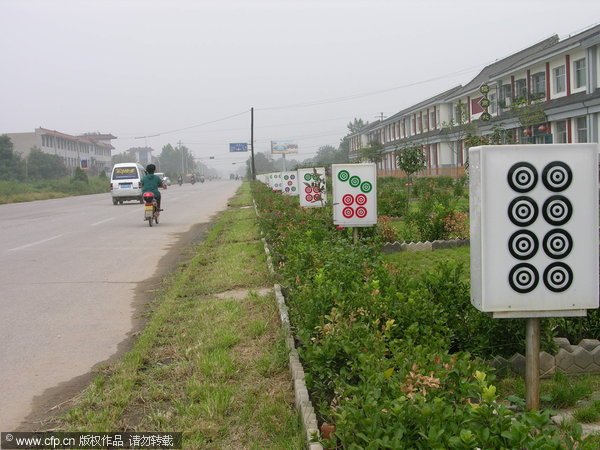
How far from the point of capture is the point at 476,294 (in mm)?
3510

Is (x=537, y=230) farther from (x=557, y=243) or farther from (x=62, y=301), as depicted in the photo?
(x=62, y=301)

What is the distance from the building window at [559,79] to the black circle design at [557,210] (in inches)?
1205

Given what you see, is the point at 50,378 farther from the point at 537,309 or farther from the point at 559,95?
the point at 559,95

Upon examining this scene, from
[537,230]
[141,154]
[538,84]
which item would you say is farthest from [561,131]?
[141,154]

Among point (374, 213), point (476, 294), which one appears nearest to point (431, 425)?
point (476, 294)

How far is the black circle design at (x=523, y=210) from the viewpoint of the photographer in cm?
337

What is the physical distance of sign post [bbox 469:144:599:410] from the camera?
335cm

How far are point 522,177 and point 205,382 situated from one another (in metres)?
2.49

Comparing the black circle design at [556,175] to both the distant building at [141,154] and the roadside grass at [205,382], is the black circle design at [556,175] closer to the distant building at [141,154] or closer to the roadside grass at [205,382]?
the roadside grass at [205,382]

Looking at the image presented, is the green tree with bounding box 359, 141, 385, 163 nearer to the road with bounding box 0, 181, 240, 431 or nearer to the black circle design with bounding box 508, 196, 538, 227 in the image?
the road with bounding box 0, 181, 240, 431

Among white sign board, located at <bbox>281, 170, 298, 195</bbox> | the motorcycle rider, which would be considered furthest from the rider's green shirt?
white sign board, located at <bbox>281, 170, 298, 195</bbox>

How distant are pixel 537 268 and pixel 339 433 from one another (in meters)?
1.38

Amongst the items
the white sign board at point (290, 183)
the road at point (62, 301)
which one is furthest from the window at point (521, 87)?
the road at point (62, 301)

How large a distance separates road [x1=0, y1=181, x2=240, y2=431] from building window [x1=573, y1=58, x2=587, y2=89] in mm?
21310
